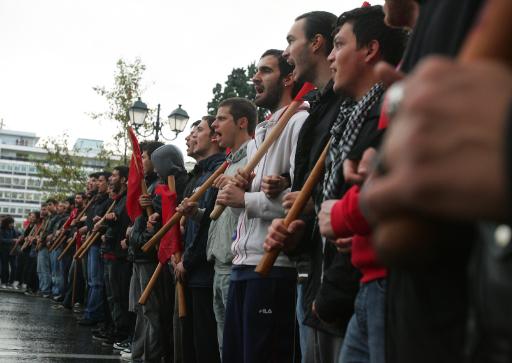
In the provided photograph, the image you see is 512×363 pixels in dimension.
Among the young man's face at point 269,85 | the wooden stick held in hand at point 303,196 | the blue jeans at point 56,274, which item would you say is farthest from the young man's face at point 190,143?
the blue jeans at point 56,274

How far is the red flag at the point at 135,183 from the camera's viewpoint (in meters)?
8.25

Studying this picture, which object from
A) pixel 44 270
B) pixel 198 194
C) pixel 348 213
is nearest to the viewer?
pixel 348 213

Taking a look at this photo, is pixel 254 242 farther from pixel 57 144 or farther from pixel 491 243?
pixel 57 144

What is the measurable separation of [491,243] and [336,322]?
6.20 feet

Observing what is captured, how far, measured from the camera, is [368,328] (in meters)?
2.56

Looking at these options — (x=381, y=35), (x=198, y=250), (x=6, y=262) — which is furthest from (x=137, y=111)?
(x=381, y=35)

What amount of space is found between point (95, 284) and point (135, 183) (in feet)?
13.8

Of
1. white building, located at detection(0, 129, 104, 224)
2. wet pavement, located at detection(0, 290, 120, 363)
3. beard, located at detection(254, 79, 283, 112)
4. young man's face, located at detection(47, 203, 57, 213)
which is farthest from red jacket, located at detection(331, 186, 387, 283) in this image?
white building, located at detection(0, 129, 104, 224)

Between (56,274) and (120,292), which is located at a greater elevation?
(120,292)

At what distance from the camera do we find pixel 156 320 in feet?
25.0

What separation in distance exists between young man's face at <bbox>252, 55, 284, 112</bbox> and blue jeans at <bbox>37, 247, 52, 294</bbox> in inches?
667

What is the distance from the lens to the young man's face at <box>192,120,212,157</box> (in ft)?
24.1

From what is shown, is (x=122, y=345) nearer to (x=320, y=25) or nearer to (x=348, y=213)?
(x=320, y=25)

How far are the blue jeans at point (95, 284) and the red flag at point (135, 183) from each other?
153 inches
